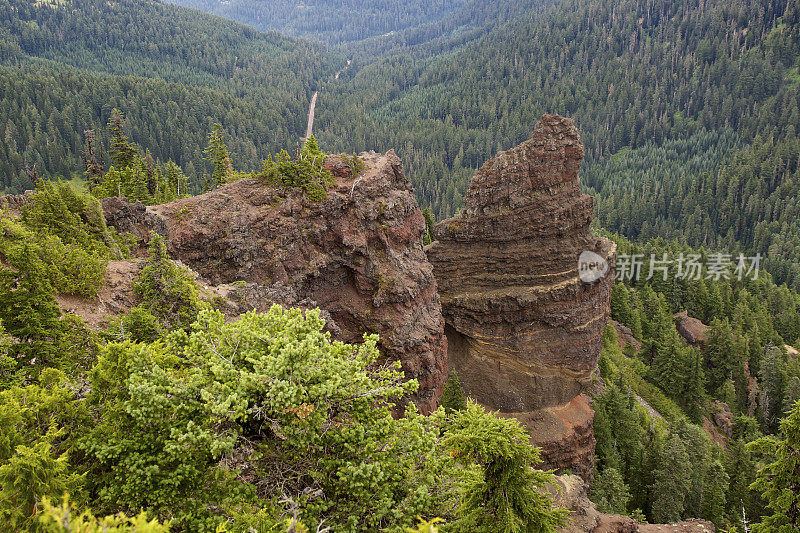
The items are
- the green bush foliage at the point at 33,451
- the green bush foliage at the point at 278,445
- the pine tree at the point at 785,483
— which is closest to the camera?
the green bush foliage at the point at 33,451

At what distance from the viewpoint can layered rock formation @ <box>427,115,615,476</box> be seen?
3888 cm

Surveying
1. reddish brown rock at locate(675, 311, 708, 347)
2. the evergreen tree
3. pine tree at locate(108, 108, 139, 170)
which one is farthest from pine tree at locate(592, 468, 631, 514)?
pine tree at locate(108, 108, 139, 170)

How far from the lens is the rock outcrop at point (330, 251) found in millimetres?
29719

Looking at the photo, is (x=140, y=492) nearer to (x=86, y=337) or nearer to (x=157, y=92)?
(x=86, y=337)

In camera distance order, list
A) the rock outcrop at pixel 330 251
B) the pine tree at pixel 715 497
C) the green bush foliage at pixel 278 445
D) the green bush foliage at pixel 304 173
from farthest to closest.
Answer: the pine tree at pixel 715 497, the green bush foliage at pixel 304 173, the rock outcrop at pixel 330 251, the green bush foliage at pixel 278 445

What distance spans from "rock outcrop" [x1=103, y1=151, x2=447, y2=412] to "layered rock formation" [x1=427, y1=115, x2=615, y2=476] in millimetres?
7689

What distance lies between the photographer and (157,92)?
157 m

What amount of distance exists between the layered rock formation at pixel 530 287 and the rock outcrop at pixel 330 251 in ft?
25.2

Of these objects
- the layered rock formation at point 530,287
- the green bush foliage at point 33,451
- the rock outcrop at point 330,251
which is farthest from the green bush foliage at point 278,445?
the layered rock formation at point 530,287

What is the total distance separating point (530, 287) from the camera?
39875mm

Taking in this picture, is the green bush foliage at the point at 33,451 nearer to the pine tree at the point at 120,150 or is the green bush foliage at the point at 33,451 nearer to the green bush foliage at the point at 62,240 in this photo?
the green bush foliage at the point at 62,240

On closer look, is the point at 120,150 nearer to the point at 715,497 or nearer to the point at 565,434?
the point at 565,434

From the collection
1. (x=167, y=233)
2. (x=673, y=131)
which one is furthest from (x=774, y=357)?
(x=673, y=131)

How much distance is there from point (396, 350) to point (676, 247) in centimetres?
9968
